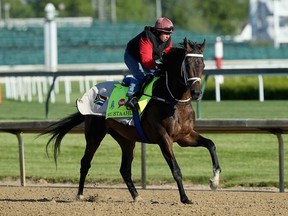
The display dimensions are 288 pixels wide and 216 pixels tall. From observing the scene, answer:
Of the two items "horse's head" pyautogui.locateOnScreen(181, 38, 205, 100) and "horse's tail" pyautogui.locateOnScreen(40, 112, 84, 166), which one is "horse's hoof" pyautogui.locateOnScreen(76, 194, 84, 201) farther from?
"horse's head" pyautogui.locateOnScreen(181, 38, 205, 100)

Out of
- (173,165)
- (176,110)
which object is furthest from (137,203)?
(176,110)

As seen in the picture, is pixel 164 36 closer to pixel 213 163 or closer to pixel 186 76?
pixel 186 76

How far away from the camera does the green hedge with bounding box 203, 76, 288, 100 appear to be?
23188 millimetres

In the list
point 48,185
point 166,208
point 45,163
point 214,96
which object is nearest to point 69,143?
point 45,163

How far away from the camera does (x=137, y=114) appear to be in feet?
32.0

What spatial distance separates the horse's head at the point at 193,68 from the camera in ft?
29.5

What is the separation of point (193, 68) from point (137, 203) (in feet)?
4.61

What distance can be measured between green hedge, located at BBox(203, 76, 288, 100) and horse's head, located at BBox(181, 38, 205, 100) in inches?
543

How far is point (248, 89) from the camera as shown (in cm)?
2434

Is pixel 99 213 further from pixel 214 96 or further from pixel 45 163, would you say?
pixel 214 96

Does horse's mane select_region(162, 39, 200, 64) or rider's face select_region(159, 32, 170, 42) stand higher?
rider's face select_region(159, 32, 170, 42)

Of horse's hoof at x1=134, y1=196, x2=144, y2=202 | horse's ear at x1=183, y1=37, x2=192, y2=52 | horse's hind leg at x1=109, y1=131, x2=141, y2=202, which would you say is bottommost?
horse's hoof at x1=134, y1=196, x2=144, y2=202

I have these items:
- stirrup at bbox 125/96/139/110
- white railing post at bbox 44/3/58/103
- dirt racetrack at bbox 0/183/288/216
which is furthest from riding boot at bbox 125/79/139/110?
white railing post at bbox 44/3/58/103

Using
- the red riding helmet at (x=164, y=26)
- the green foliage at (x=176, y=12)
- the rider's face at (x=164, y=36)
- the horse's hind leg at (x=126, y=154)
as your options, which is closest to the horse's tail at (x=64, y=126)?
the horse's hind leg at (x=126, y=154)
